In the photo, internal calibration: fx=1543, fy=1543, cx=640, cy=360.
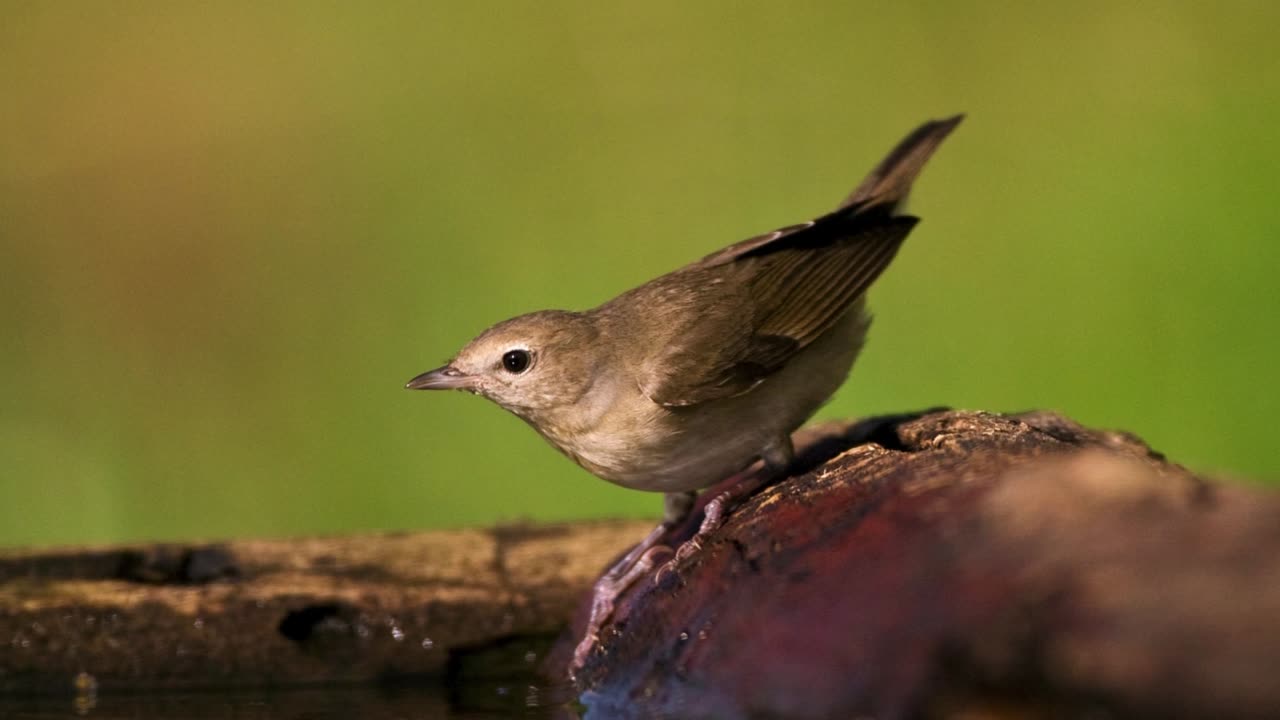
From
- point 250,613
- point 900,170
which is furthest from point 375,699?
point 900,170

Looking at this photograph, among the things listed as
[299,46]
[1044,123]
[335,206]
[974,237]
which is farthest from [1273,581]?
[299,46]

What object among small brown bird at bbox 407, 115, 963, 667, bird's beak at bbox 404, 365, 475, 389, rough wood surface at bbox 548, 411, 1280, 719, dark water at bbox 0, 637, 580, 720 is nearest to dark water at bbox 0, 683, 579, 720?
dark water at bbox 0, 637, 580, 720

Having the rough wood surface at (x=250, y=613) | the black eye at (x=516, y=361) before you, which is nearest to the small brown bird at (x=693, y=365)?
the black eye at (x=516, y=361)

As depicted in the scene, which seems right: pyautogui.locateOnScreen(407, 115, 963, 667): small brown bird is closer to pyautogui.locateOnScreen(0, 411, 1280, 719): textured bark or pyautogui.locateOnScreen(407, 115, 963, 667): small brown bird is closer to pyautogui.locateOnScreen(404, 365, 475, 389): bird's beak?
pyautogui.locateOnScreen(404, 365, 475, 389): bird's beak

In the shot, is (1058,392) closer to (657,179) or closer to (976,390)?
(976,390)

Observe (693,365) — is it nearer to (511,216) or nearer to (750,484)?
(750,484)
